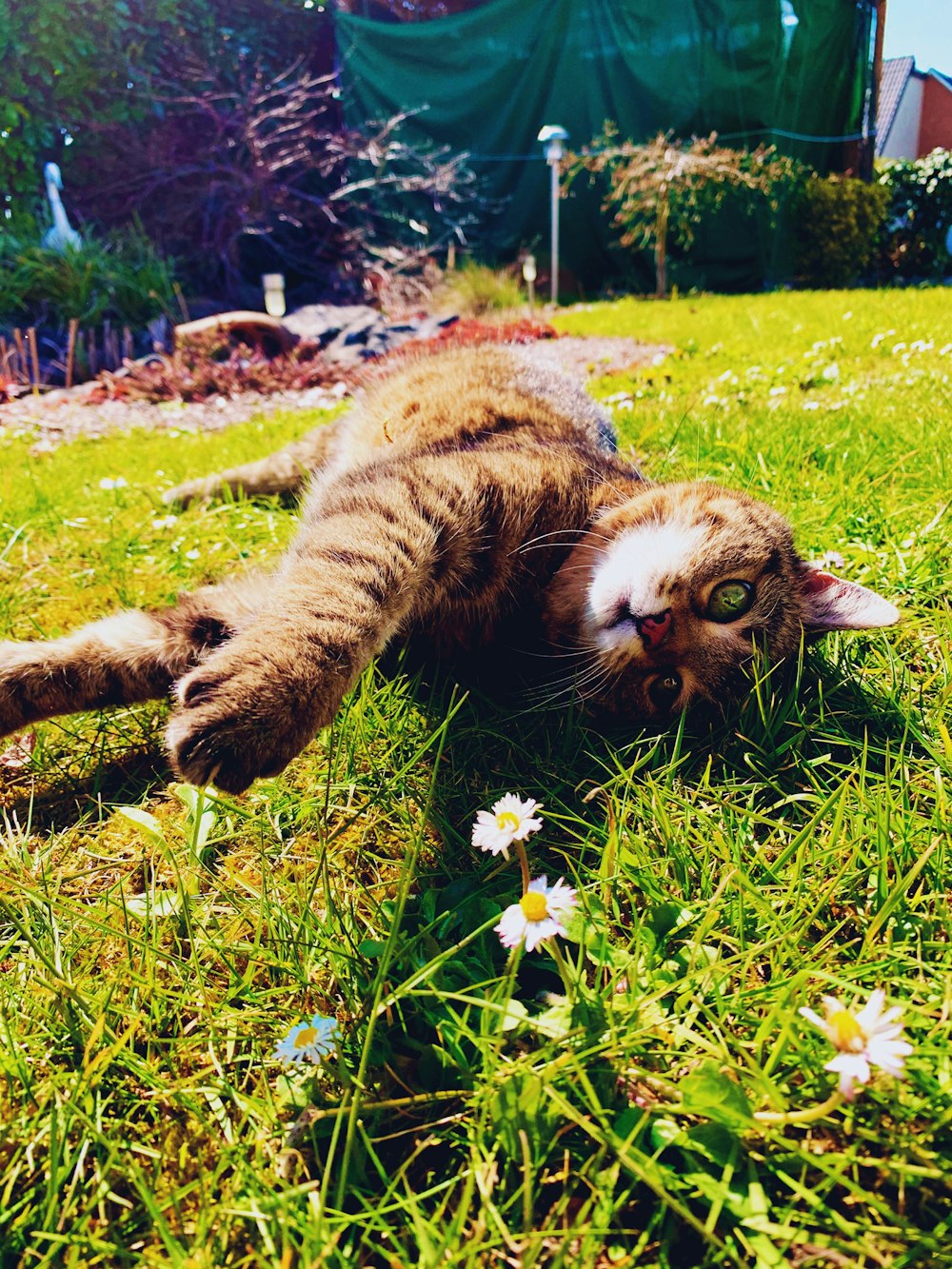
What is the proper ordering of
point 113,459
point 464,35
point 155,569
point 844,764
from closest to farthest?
point 844,764, point 155,569, point 113,459, point 464,35

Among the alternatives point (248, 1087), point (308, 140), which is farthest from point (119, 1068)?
point (308, 140)

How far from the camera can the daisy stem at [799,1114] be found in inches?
35.4

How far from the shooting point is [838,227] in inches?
447

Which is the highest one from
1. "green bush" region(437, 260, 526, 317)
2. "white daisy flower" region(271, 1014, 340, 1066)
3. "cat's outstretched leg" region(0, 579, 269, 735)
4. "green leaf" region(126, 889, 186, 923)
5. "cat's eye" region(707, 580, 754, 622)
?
"green bush" region(437, 260, 526, 317)

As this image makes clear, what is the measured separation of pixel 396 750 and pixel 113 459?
3.51 m

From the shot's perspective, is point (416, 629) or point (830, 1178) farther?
point (416, 629)

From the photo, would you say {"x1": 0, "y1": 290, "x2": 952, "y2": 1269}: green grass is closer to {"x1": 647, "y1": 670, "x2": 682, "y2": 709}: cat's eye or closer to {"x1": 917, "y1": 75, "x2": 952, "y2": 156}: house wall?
{"x1": 647, "y1": 670, "x2": 682, "y2": 709}: cat's eye

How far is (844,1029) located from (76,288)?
962cm

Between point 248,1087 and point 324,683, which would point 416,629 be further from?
point 248,1087

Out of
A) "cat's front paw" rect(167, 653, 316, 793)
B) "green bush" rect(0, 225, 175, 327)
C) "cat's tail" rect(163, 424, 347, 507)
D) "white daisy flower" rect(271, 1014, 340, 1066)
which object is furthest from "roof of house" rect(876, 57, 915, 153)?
"white daisy flower" rect(271, 1014, 340, 1066)

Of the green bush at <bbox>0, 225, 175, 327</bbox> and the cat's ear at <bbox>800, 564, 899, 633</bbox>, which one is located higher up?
the green bush at <bbox>0, 225, 175, 327</bbox>

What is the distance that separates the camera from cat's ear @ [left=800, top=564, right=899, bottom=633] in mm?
1889

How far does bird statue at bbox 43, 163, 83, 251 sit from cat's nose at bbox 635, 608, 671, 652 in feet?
29.9

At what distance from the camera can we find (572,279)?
1241 centimetres
